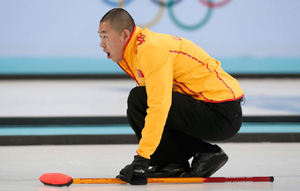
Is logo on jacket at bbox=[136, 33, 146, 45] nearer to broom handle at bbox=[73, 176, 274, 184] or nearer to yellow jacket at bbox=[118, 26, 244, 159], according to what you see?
yellow jacket at bbox=[118, 26, 244, 159]

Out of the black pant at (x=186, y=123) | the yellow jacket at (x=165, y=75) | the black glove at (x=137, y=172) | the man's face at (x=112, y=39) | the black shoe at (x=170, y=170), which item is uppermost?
the man's face at (x=112, y=39)

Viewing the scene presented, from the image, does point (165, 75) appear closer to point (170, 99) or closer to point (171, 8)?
point (170, 99)

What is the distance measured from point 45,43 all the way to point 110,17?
5.14m

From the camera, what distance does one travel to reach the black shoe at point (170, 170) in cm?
223

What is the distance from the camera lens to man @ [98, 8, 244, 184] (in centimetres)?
195

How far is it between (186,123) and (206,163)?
7.5 inches

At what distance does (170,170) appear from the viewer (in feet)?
7.32

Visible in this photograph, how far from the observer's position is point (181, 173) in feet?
7.38

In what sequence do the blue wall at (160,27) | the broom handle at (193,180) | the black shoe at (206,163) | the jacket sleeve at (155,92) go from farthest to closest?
1. the blue wall at (160,27)
2. the black shoe at (206,163)
3. the broom handle at (193,180)
4. the jacket sleeve at (155,92)

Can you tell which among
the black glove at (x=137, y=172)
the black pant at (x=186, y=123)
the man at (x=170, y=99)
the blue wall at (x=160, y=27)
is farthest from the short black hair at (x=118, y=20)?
the blue wall at (x=160, y=27)

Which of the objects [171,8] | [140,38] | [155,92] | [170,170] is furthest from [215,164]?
[171,8]

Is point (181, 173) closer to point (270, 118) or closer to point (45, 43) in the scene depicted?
point (270, 118)

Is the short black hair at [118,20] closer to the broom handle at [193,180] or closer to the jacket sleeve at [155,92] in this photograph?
the jacket sleeve at [155,92]

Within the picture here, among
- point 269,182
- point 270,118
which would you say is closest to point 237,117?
point 269,182
